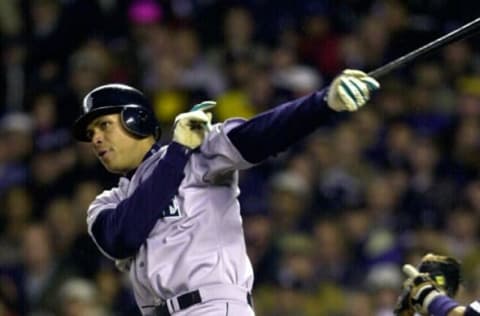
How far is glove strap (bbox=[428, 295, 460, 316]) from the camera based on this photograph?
5176mm

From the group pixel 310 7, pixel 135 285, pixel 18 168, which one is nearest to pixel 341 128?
pixel 310 7

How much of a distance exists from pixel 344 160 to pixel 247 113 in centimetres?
97

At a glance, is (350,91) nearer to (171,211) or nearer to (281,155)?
(171,211)

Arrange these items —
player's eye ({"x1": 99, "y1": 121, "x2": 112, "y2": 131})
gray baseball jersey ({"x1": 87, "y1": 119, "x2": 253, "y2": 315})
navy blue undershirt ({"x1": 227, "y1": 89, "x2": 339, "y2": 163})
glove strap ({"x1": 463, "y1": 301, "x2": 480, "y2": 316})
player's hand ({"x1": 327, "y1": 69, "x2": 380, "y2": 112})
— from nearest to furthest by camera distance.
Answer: player's hand ({"x1": 327, "y1": 69, "x2": 380, "y2": 112}), navy blue undershirt ({"x1": 227, "y1": 89, "x2": 339, "y2": 163}), glove strap ({"x1": 463, "y1": 301, "x2": 480, "y2": 316}), gray baseball jersey ({"x1": 87, "y1": 119, "x2": 253, "y2": 315}), player's eye ({"x1": 99, "y1": 121, "x2": 112, "y2": 131})

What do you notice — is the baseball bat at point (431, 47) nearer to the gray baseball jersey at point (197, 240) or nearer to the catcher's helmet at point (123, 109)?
the gray baseball jersey at point (197, 240)

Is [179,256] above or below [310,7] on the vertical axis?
below

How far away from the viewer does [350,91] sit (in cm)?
473

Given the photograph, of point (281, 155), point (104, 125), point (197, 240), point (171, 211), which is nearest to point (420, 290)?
point (197, 240)

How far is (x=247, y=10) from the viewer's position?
37.3 ft

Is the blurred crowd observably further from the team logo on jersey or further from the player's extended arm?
the player's extended arm

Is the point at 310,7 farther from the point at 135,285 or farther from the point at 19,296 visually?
the point at 135,285

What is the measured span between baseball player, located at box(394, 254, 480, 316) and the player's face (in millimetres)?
1042

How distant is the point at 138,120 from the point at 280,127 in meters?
0.77

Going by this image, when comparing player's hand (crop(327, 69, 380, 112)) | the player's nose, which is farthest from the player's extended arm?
the player's nose
